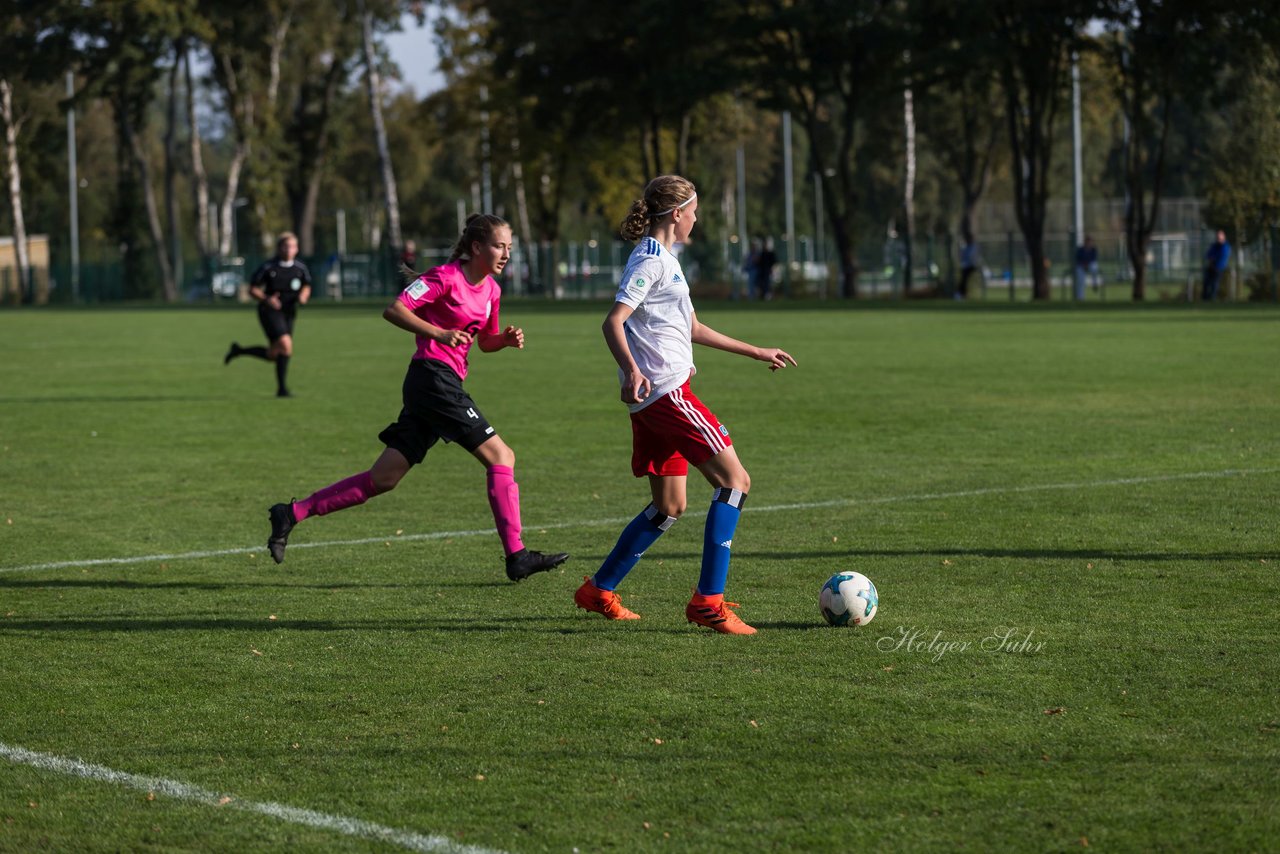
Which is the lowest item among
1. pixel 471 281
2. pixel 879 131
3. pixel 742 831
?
pixel 742 831

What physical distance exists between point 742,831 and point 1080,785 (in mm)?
1004

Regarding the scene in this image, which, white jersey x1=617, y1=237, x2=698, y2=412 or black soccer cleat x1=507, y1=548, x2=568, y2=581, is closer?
→ white jersey x1=617, y1=237, x2=698, y2=412

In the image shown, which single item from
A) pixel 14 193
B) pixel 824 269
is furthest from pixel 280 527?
pixel 14 193

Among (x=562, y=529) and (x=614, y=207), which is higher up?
(x=614, y=207)

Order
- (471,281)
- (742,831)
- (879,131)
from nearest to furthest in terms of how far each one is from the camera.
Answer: (742,831) < (471,281) < (879,131)

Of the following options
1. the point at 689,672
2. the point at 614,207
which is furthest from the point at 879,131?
the point at 689,672

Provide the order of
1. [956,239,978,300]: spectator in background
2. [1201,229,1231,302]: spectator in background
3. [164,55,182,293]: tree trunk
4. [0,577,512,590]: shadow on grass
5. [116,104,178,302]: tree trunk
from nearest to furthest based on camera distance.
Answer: [0,577,512,590]: shadow on grass < [1201,229,1231,302]: spectator in background < [956,239,978,300]: spectator in background < [164,55,182,293]: tree trunk < [116,104,178,302]: tree trunk

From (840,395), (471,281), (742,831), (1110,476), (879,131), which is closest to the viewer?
(742,831)

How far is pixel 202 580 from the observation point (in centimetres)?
827

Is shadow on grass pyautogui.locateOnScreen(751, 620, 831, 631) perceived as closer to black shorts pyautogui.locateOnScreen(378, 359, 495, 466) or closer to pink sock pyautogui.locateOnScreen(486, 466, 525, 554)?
pink sock pyautogui.locateOnScreen(486, 466, 525, 554)

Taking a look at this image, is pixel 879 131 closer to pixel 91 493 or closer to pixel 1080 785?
pixel 91 493

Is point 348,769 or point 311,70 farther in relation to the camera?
point 311,70

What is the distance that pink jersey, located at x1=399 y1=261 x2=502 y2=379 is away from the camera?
803 centimetres

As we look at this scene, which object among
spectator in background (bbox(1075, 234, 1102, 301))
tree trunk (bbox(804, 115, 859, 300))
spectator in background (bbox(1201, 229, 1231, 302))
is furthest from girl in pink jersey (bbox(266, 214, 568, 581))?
Result: tree trunk (bbox(804, 115, 859, 300))
